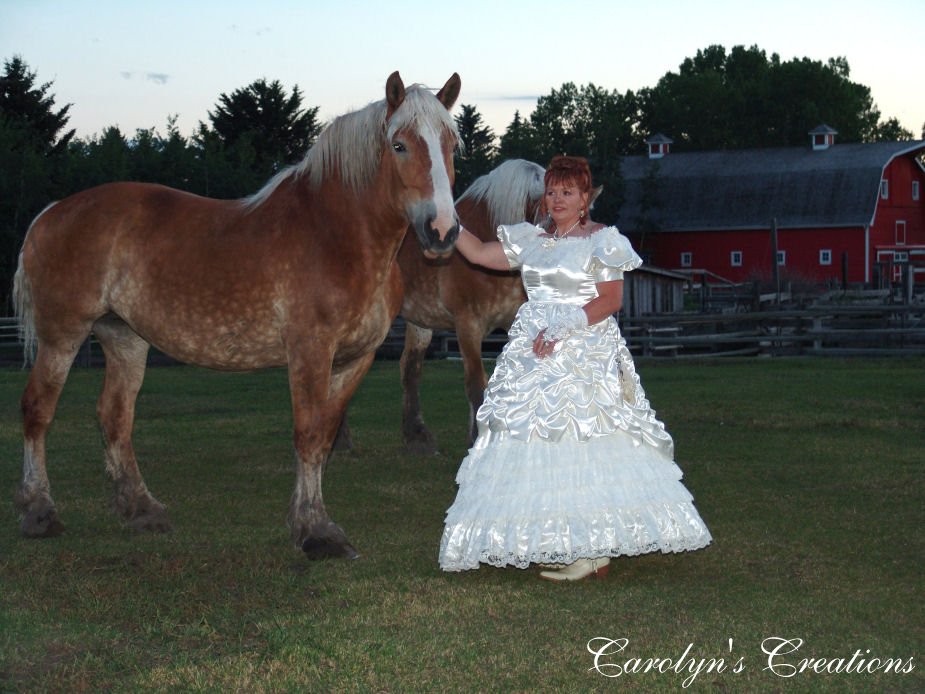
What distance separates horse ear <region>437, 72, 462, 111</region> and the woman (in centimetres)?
87

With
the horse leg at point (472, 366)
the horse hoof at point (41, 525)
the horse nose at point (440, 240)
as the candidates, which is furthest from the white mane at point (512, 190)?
the horse hoof at point (41, 525)

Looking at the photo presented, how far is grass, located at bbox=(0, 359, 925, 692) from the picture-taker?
400 cm

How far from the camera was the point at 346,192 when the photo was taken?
19.8ft

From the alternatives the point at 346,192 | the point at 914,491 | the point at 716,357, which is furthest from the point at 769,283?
the point at 346,192

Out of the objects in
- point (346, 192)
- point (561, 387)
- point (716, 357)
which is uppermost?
point (346, 192)

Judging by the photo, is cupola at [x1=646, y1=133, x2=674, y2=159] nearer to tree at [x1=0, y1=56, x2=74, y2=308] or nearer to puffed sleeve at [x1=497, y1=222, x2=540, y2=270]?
tree at [x1=0, y1=56, x2=74, y2=308]

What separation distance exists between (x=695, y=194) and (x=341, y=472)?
2003 inches

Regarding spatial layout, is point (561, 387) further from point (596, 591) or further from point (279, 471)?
point (279, 471)

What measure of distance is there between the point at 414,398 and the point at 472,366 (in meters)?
1.16

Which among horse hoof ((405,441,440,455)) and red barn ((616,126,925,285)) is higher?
red barn ((616,126,925,285))

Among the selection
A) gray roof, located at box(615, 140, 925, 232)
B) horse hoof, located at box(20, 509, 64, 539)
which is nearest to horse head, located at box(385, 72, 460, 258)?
horse hoof, located at box(20, 509, 64, 539)

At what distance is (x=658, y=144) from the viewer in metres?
66.8

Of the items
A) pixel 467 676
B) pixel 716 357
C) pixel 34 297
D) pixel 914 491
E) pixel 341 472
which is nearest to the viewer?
pixel 467 676

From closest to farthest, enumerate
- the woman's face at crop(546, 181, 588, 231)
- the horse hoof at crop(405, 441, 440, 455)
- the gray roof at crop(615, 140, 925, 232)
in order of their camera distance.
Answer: the woman's face at crop(546, 181, 588, 231)
the horse hoof at crop(405, 441, 440, 455)
the gray roof at crop(615, 140, 925, 232)
